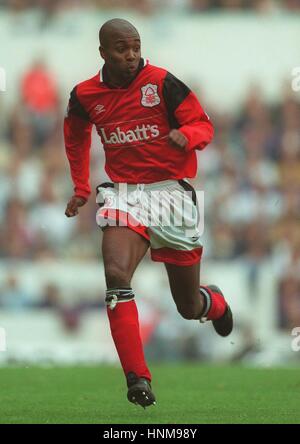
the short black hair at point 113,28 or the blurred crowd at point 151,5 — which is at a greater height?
the short black hair at point 113,28

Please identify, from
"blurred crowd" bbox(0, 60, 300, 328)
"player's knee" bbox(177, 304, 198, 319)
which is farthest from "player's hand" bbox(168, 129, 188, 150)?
"blurred crowd" bbox(0, 60, 300, 328)

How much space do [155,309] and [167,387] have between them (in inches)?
260

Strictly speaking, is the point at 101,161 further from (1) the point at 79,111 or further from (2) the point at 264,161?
(1) the point at 79,111

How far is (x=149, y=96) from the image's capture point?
8.93 m

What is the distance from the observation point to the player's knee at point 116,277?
8.52 metres

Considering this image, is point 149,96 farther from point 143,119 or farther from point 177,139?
point 177,139

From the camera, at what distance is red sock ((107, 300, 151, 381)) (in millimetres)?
8398

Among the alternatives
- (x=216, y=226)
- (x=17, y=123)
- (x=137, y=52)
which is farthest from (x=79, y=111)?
(x=17, y=123)

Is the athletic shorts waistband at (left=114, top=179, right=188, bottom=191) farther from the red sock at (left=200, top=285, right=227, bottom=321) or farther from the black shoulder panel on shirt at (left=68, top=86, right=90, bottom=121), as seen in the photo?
the red sock at (left=200, top=285, right=227, bottom=321)

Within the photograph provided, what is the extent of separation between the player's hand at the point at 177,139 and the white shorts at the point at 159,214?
73cm

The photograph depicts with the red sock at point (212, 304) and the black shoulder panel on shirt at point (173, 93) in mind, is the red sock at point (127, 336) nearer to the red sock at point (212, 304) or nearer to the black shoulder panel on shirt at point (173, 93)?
the black shoulder panel on shirt at point (173, 93)

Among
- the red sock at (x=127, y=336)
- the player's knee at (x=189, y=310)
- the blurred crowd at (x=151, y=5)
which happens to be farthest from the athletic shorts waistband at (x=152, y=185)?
the blurred crowd at (x=151, y=5)

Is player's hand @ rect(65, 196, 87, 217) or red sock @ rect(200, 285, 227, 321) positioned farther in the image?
red sock @ rect(200, 285, 227, 321)
